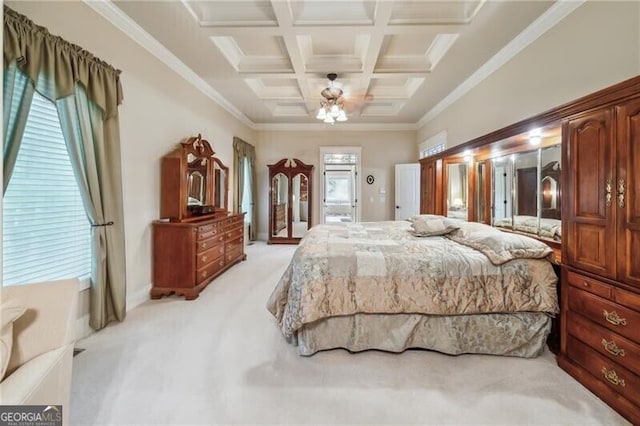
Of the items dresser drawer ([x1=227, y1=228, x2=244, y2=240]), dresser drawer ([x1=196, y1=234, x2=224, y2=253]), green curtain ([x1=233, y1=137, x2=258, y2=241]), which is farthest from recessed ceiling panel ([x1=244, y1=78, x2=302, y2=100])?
dresser drawer ([x1=196, y1=234, x2=224, y2=253])

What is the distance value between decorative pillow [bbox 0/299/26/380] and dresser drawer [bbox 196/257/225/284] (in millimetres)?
2362

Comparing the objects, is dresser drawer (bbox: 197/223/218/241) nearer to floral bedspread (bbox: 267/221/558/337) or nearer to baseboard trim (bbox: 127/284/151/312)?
baseboard trim (bbox: 127/284/151/312)

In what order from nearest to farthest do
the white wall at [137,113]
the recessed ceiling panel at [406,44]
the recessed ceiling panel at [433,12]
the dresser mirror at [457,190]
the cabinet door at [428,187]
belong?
the white wall at [137,113], the recessed ceiling panel at [433,12], the recessed ceiling panel at [406,44], the dresser mirror at [457,190], the cabinet door at [428,187]

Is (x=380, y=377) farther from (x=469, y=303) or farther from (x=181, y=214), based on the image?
(x=181, y=214)

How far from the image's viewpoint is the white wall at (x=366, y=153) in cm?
677

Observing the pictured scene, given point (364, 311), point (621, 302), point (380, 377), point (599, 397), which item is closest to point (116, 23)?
point (364, 311)

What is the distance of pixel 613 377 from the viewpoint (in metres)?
1.61

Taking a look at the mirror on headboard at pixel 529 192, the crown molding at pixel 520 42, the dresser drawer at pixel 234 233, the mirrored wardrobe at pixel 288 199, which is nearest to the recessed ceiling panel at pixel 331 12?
the crown molding at pixel 520 42

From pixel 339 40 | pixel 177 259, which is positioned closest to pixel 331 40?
pixel 339 40

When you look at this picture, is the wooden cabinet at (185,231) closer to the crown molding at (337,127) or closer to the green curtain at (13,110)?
the green curtain at (13,110)

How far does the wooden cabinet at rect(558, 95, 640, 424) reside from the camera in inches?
59.6

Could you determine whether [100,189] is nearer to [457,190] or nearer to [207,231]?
[207,231]

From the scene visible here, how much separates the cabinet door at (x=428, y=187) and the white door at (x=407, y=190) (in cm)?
148

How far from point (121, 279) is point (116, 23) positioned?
8.03ft
